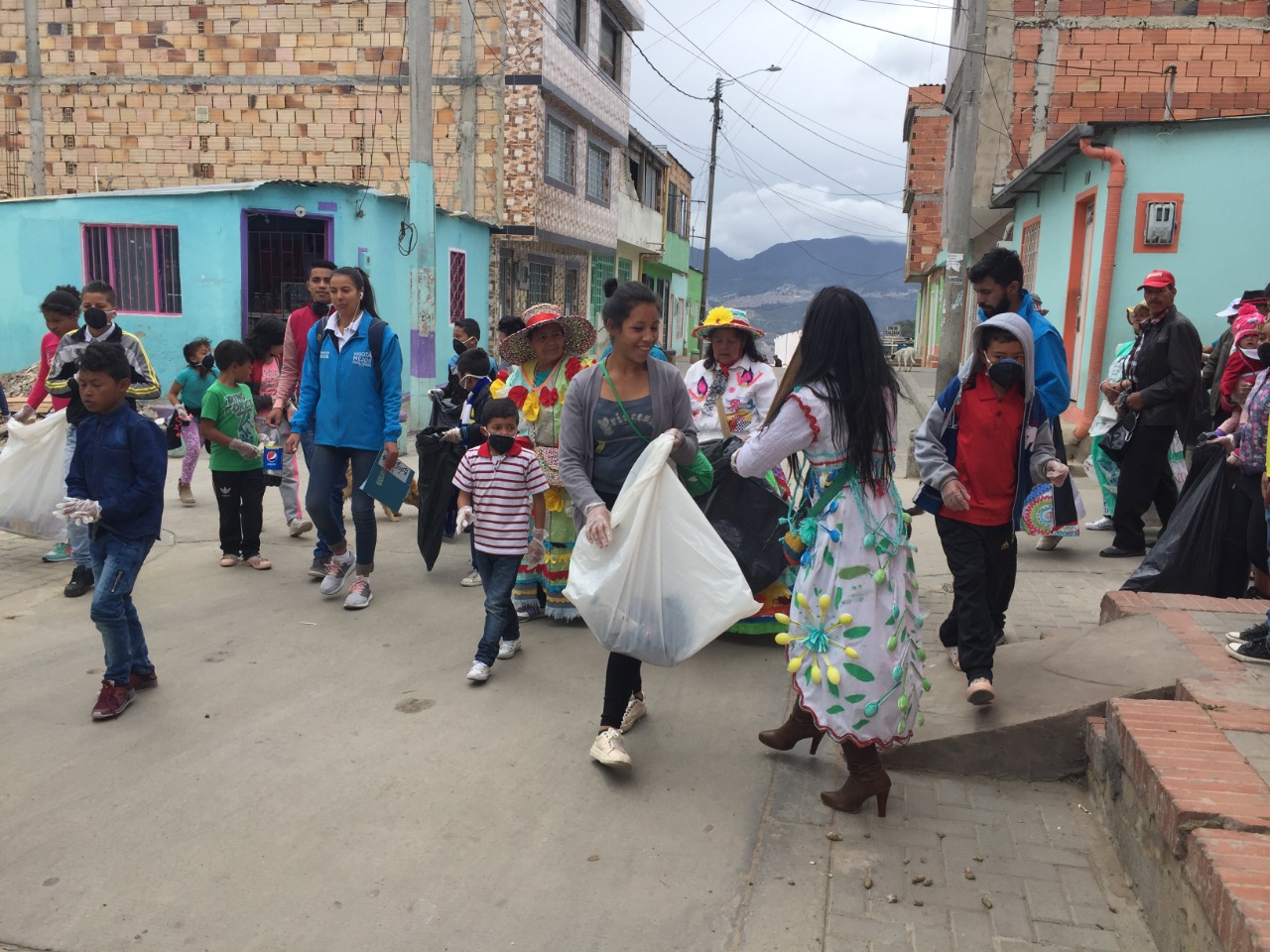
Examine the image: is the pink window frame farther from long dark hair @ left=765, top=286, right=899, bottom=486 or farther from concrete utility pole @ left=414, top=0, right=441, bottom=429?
long dark hair @ left=765, top=286, right=899, bottom=486

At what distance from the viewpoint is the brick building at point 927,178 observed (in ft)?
94.5

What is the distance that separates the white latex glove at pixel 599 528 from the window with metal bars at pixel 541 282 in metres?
17.9

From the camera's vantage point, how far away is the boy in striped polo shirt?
183 inches

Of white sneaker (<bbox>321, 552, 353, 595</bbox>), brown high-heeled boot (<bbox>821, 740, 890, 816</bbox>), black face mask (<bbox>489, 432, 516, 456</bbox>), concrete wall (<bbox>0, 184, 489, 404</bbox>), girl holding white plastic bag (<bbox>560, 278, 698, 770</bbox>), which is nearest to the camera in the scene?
brown high-heeled boot (<bbox>821, 740, 890, 816</bbox>)

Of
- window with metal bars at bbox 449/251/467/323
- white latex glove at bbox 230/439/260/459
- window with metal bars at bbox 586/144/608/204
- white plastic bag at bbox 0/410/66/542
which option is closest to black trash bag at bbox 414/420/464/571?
white latex glove at bbox 230/439/260/459

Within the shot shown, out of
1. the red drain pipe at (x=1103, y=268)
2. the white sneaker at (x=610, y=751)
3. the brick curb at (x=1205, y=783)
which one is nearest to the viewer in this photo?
the brick curb at (x=1205, y=783)

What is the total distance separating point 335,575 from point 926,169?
90.4 ft

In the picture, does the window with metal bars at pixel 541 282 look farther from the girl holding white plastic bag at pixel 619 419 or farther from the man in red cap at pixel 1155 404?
the girl holding white plastic bag at pixel 619 419

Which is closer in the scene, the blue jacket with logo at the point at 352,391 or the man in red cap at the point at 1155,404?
the blue jacket with logo at the point at 352,391

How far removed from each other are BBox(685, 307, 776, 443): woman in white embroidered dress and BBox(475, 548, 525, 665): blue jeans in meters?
1.47

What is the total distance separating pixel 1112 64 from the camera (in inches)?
589

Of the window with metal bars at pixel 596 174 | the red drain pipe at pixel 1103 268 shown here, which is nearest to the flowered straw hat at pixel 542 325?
the red drain pipe at pixel 1103 268

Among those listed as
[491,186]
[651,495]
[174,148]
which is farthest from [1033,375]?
[174,148]

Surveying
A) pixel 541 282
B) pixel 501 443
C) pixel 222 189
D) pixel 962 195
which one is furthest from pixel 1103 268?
pixel 541 282
